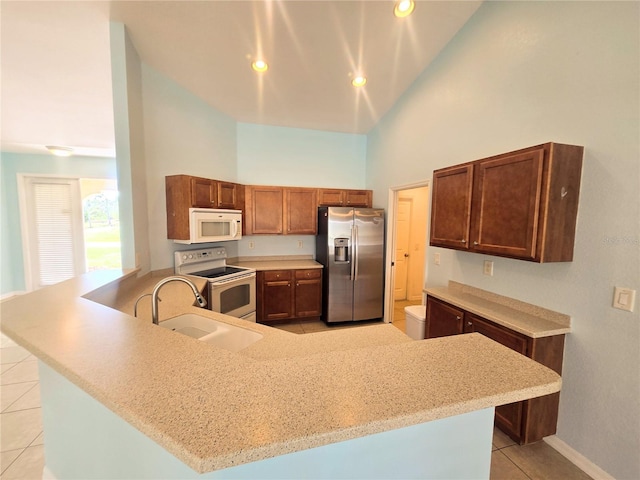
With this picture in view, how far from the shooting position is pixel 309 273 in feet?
12.9

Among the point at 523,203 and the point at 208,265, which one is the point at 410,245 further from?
the point at 208,265

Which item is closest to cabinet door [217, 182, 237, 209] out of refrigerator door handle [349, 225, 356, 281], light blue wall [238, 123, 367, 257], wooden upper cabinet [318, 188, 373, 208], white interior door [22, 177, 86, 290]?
light blue wall [238, 123, 367, 257]

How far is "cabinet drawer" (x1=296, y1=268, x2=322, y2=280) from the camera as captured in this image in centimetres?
388

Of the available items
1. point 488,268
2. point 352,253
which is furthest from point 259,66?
point 488,268

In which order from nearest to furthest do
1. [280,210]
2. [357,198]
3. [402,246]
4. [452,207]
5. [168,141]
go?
[452,207]
[168,141]
[280,210]
[357,198]
[402,246]

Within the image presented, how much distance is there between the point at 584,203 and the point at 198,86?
12.4 ft

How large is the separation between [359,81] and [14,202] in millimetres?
6468

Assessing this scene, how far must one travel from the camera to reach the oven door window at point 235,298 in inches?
122

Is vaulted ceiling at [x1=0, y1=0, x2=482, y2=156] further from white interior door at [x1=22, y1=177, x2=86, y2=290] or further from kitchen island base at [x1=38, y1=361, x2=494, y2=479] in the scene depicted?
kitchen island base at [x1=38, y1=361, x2=494, y2=479]

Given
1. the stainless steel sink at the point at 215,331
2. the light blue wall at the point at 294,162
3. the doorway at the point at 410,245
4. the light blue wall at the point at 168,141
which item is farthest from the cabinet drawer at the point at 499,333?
the light blue wall at the point at 168,141

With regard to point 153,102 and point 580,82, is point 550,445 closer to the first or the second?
point 580,82

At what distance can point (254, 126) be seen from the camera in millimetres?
4133

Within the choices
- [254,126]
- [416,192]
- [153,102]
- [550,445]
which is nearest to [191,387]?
[550,445]

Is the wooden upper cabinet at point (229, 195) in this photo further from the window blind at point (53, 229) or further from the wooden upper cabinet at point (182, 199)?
the window blind at point (53, 229)
